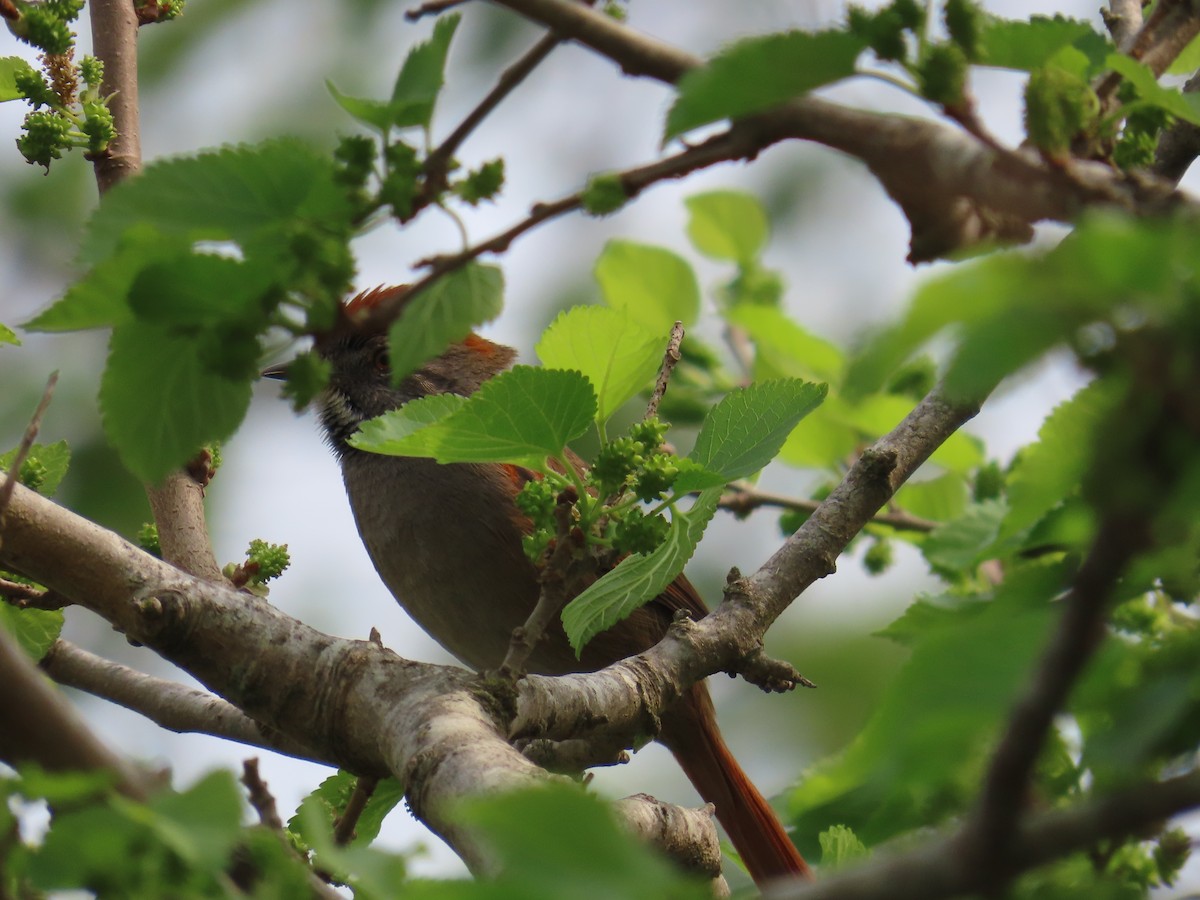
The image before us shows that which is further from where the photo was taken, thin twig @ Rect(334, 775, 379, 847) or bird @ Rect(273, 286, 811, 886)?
bird @ Rect(273, 286, 811, 886)

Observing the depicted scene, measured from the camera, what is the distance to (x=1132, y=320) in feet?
3.43

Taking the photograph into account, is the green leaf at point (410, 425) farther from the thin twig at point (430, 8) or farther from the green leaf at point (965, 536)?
the green leaf at point (965, 536)

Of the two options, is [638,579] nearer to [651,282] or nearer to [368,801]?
[368,801]

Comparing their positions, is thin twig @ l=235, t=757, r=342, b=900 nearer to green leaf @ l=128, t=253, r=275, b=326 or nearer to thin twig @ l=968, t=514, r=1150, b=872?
green leaf @ l=128, t=253, r=275, b=326

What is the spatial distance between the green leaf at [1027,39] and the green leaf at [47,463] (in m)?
2.53

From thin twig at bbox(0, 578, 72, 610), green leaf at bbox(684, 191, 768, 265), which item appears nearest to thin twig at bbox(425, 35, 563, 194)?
thin twig at bbox(0, 578, 72, 610)

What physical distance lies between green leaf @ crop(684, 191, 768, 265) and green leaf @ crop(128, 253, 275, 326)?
11.1ft

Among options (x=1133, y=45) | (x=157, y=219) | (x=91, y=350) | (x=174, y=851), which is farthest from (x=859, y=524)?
(x=91, y=350)

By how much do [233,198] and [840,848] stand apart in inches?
68.9

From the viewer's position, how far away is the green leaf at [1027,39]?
5.66ft

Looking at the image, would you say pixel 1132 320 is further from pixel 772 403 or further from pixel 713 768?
pixel 713 768

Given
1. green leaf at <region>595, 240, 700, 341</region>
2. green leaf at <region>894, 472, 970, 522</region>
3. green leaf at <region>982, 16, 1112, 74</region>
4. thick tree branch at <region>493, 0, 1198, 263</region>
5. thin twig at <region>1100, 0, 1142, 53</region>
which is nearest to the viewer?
thick tree branch at <region>493, 0, 1198, 263</region>

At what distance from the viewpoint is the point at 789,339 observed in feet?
14.6

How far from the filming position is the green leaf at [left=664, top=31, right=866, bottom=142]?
1563mm
